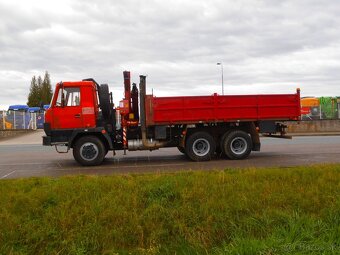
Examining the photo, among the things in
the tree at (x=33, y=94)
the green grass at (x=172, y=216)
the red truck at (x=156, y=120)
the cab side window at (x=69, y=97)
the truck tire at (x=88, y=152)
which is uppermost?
the tree at (x=33, y=94)

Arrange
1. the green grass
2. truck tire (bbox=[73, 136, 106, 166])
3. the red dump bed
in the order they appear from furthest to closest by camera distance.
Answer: the red dump bed < truck tire (bbox=[73, 136, 106, 166]) < the green grass

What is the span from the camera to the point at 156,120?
44.4 feet

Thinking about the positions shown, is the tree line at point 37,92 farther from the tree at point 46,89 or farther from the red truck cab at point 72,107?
the red truck cab at point 72,107

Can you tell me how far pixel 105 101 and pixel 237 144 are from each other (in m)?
4.41

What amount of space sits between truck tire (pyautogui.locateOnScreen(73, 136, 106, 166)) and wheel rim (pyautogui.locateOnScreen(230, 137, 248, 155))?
4.16 metres

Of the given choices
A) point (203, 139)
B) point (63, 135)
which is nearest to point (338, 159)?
point (203, 139)

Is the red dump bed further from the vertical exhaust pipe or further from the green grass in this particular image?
the green grass

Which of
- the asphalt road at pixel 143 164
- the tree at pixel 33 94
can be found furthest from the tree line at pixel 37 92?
the asphalt road at pixel 143 164

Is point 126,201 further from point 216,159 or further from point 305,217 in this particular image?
point 216,159

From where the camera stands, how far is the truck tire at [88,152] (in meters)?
13.3

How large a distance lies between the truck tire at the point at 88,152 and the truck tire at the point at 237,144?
392 centimetres

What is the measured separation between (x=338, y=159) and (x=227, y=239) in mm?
7820

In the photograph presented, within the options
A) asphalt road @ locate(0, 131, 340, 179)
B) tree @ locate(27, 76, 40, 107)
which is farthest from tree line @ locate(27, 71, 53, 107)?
asphalt road @ locate(0, 131, 340, 179)

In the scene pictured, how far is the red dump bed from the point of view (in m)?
13.6
